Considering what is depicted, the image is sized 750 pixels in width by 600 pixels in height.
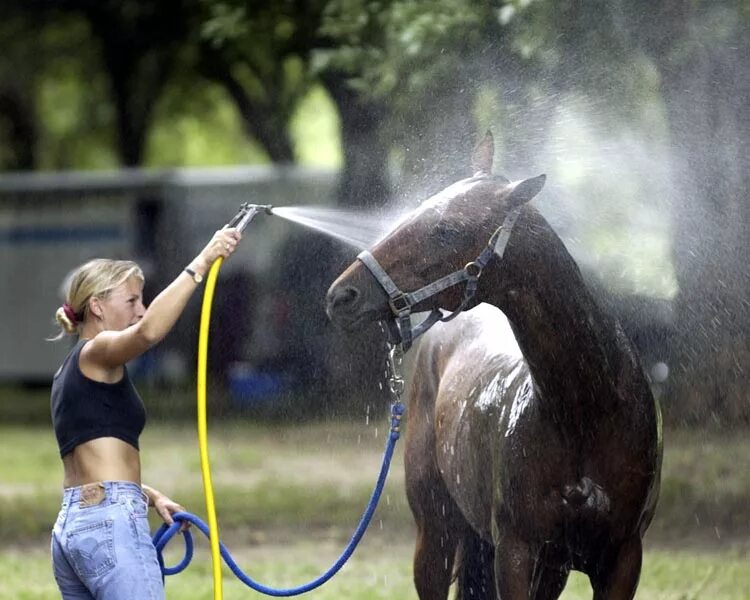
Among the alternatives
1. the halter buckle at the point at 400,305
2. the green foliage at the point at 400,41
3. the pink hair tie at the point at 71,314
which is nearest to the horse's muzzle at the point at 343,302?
the halter buckle at the point at 400,305

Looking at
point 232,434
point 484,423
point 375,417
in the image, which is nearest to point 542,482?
point 484,423

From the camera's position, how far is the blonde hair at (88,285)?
15.5ft

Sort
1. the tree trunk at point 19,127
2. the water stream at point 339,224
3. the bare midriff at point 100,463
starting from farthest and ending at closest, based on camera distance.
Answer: the tree trunk at point 19,127 < the water stream at point 339,224 < the bare midriff at point 100,463

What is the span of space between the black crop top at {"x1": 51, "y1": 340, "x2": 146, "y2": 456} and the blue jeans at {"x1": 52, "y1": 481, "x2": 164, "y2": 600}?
15 cm

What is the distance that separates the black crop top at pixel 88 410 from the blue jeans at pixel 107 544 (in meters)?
0.15

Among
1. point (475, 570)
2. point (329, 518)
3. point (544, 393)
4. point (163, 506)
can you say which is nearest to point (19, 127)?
point (329, 518)

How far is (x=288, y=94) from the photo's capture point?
23.5m

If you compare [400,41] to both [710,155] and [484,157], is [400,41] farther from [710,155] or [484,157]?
[484,157]

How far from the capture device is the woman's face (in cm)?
473

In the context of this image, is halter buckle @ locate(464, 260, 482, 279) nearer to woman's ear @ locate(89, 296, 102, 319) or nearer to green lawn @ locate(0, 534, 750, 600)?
woman's ear @ locate(89, 296, 102, 319)

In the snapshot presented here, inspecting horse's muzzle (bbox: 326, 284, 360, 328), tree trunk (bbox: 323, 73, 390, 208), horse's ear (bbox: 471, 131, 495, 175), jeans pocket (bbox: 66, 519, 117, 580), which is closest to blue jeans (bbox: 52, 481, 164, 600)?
jeans pocket (bbox: 66, 519, 117, 580)

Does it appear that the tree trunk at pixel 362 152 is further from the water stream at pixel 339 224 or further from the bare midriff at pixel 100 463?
the bare midriff at pixel 100 463

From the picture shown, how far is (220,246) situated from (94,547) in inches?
38.5

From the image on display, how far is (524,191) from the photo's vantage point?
482 centimetres
